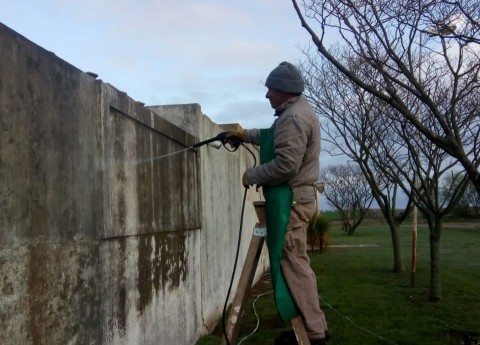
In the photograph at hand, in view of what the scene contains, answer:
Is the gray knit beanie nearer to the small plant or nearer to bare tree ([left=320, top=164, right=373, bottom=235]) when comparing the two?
the small plant

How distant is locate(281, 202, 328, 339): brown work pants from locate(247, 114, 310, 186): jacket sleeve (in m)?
0.23

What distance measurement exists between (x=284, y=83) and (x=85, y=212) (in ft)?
4.64

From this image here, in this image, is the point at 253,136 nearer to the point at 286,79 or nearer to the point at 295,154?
the point at 286,79

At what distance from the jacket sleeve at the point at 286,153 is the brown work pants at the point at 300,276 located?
0.77 ft

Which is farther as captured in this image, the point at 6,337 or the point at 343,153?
the point at 343,153

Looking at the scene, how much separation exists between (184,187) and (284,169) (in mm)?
2755

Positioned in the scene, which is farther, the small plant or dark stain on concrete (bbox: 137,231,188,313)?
the small plant

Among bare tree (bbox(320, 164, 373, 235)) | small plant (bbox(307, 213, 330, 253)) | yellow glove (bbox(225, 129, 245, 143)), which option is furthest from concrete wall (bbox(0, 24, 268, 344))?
bare tree (bbox(320, 164, 373, 235))

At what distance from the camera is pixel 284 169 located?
3.21 meters

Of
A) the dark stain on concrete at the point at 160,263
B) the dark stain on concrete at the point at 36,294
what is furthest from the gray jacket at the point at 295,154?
the dark stain on concrete at the point at 160,263

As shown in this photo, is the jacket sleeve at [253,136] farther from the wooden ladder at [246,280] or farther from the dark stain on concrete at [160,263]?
the dark stain on concrete at [160,263]

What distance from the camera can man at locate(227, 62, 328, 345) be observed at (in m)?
3.22

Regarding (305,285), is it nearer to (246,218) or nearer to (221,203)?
(221,203)

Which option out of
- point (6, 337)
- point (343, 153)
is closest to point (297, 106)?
point (6, 337)
